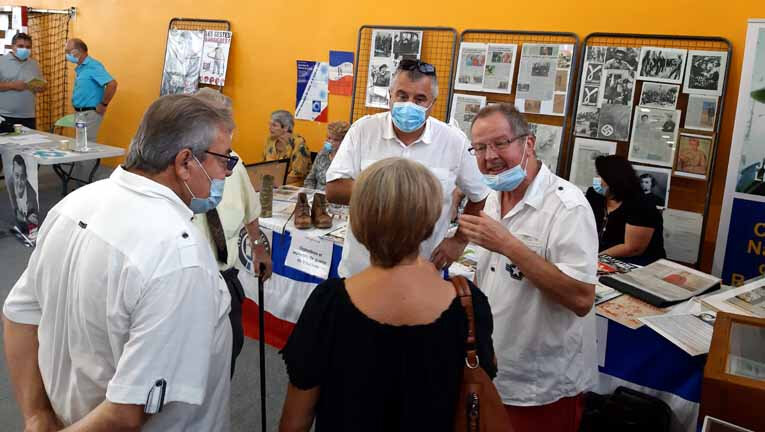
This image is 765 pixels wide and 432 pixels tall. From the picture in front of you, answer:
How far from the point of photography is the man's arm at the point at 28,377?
4.31ft

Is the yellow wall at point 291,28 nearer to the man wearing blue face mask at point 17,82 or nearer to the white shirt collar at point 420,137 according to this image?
the man wearing blue face mask at point 17,82

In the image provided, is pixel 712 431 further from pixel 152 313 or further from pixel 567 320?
pixel 152 313

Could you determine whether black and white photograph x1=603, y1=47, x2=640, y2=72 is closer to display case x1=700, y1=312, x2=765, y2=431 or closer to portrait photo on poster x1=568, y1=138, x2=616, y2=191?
portrait photo on poster x1=568, y1=138, x2=616, y2=191

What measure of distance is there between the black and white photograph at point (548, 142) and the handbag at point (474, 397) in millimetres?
3123

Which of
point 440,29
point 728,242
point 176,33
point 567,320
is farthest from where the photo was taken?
point 176,33

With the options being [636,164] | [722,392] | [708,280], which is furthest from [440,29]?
[722,392]

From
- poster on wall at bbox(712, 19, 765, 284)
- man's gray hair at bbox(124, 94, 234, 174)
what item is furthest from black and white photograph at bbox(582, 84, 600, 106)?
man's gray hair at bbox(124, 94, 234, 174)

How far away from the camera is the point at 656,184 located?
12.3ft

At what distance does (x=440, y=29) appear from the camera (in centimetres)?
459

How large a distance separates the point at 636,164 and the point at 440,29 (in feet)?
6.08

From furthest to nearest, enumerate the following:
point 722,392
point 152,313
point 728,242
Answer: point 728,242 → point 722,392 → point 152,313

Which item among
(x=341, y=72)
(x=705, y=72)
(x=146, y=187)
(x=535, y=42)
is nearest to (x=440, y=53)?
(x=535, y=42)

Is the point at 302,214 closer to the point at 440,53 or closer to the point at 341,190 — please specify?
the point at 341,190

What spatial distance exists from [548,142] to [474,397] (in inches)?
129
